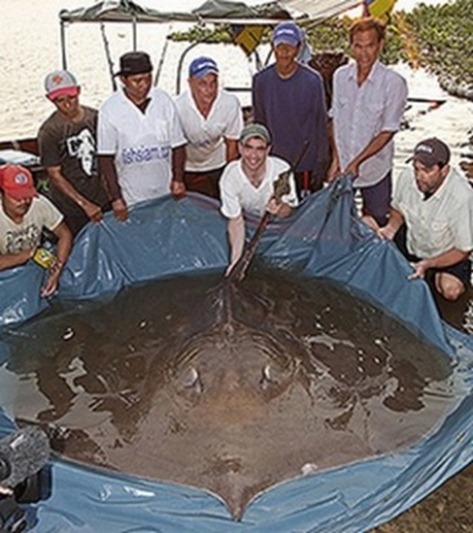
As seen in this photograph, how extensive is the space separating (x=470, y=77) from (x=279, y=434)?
581 inches

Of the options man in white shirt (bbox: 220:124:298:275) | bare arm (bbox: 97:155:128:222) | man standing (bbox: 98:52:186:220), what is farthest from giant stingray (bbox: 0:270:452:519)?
man standing (bbox: 98:52:186:220)

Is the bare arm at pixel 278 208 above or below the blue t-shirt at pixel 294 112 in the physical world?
below

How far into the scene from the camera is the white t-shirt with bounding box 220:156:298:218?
4.87 metres

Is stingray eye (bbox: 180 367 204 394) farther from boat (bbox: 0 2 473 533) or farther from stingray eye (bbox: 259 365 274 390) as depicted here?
boat (bbox: 0 2 473 533)

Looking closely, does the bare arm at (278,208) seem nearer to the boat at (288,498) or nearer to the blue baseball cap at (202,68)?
the blue baseball cap at (202,68)

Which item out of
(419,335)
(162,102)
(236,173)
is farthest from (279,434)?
(162,102)

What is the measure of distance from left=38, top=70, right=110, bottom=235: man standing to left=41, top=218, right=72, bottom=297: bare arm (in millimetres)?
282

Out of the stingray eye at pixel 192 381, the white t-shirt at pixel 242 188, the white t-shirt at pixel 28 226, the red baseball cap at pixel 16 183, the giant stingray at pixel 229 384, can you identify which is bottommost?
the giant stingray at pixel 229 384

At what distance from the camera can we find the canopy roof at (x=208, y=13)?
757 centimetres

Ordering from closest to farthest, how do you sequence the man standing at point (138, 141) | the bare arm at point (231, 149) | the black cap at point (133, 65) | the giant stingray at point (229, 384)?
the giant stingray at point (229, 384) < the black cap at point (133, 65) < the man standing at point (138, 141) < the bare arm at point (231, 149)

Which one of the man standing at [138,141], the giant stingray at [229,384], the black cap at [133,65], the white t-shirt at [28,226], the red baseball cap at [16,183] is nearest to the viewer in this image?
the giant stingray at [229,384]

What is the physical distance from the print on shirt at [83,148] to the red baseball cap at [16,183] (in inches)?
33.5

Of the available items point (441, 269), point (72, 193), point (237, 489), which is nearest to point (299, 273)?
point (441, 269)

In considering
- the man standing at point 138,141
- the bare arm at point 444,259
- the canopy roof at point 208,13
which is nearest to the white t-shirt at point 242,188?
the man standing at point 138,141
